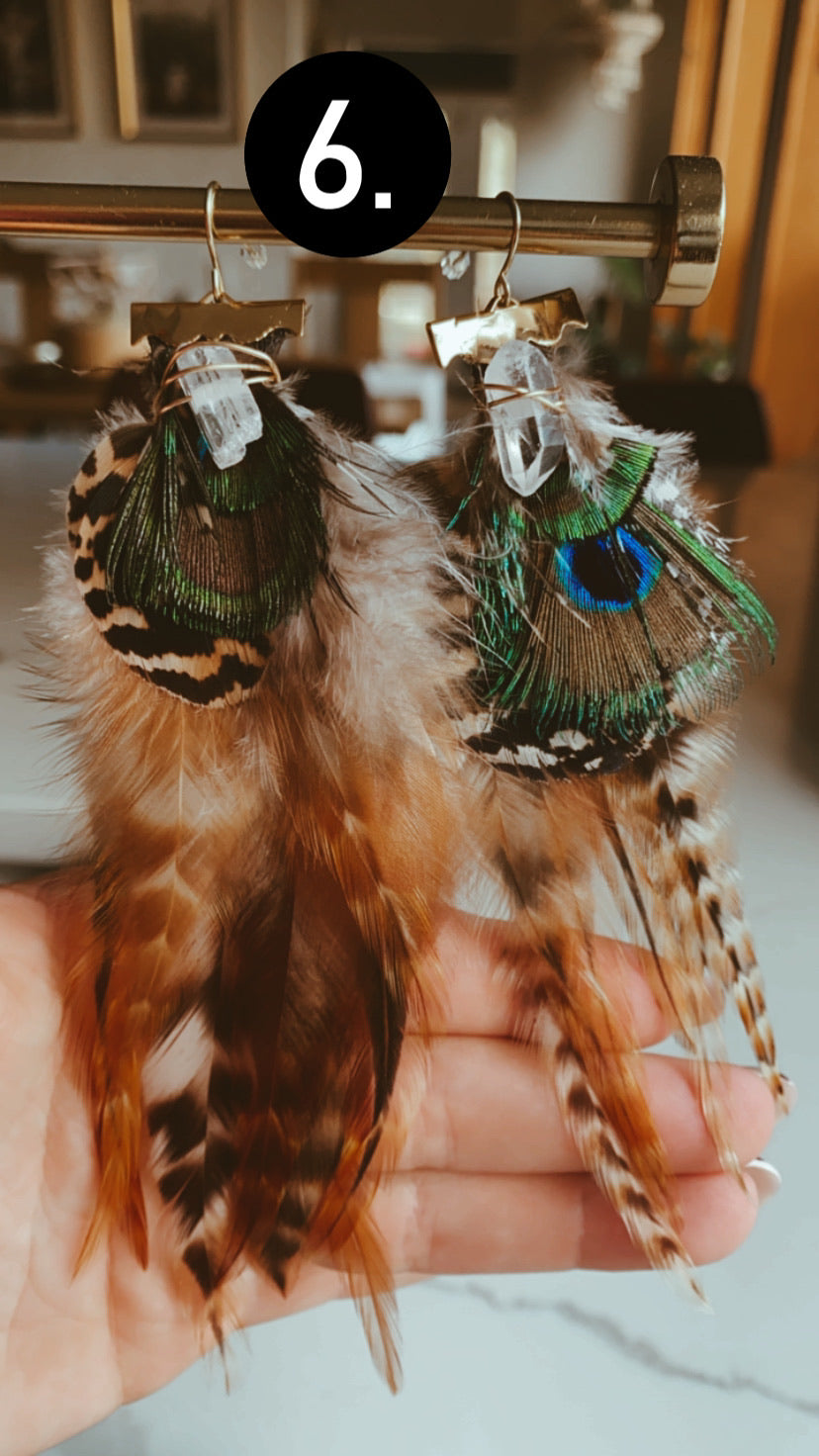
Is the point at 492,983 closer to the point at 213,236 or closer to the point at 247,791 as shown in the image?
the point at 247,791

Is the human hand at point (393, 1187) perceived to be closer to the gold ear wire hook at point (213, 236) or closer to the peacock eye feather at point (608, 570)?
the peacock eye feather at point (608, 570)

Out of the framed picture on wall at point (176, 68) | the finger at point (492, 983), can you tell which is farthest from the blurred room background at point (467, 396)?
the finger at point (492, 983)

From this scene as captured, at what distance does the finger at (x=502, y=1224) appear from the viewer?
1.88 feet

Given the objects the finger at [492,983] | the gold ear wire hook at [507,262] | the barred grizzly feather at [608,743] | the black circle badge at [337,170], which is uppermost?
the black circle badge at [337,170]

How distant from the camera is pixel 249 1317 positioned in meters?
0.58

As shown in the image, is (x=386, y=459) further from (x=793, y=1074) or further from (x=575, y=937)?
(x=793, y=1074)

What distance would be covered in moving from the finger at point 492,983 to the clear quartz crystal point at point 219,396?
0.28m

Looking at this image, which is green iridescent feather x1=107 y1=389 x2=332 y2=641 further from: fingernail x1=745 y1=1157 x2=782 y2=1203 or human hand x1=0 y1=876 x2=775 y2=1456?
fingernail x1=745 y1=1157 x2=782 y2=1203

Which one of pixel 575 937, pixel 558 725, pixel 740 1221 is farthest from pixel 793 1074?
pixel 558 725

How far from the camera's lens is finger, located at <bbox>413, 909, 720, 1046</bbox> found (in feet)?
1.73

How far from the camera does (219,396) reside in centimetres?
41

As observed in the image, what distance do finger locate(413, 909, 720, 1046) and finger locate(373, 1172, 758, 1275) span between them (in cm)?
10

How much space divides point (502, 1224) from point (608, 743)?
12.3 inches

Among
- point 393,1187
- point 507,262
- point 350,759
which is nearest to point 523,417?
point 507,262
